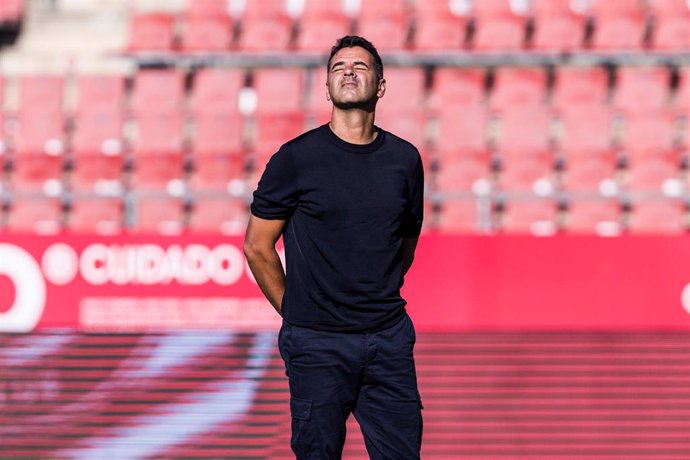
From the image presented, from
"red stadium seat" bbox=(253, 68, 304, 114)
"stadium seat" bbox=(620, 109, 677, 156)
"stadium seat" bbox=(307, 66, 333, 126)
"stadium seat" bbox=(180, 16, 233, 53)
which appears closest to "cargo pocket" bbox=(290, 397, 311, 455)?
"stadium seat" bbox=(307, 66, 333, 126)

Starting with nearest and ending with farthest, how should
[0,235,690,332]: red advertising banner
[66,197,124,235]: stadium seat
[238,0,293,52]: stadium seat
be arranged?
[0,235,690,332]: red advertising banner, [66,197,124,235]: stadium seat, [238,0,293,52]: stadium seat

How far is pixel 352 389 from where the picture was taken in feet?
9.96

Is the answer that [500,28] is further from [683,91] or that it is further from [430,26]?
[683,91]

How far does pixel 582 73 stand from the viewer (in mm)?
9492

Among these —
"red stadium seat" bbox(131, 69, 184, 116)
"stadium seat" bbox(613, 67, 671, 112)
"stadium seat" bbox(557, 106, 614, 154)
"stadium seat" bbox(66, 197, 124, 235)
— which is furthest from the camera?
"red stadium seat" bbox(131, 69, 184, 116)

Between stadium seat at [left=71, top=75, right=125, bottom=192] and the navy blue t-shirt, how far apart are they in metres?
6.06

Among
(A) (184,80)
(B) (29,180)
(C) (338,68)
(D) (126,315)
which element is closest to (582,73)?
(A) (184,80)

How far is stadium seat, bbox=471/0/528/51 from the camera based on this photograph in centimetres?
973

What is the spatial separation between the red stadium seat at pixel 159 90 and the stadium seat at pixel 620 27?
11.7 feet

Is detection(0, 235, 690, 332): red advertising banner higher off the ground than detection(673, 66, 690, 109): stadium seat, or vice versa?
detection(673, 66, 690, 109): stadium seat

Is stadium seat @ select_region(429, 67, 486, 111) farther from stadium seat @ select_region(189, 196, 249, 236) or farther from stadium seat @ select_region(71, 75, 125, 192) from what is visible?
stadium seat @ select_region(71, 75, 125, 192)

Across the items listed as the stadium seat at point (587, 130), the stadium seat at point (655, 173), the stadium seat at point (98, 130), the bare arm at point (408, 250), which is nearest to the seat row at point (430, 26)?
the stadium seat at point (98, 130)

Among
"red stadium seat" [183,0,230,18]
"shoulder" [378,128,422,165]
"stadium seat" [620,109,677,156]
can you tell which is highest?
"red stadium seat" [183,0,230,18]

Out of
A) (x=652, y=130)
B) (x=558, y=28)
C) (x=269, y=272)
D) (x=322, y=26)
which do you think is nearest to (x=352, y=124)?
(x=269, y=272)
